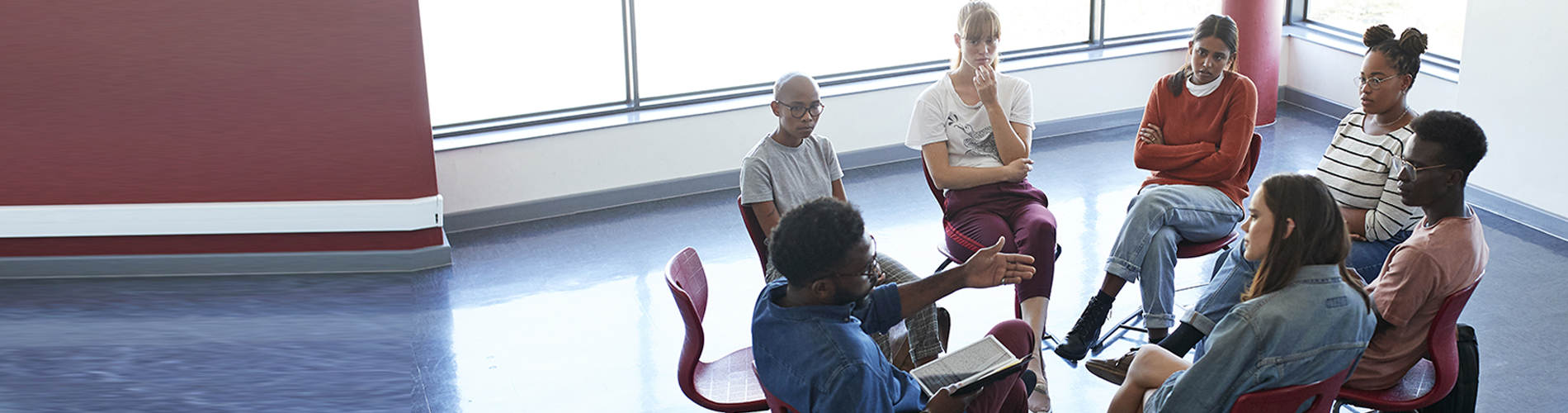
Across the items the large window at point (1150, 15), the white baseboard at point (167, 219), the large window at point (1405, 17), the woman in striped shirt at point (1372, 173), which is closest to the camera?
the woman in striped shirt at point (1372, 173)

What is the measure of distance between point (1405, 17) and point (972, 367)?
5.90 meters

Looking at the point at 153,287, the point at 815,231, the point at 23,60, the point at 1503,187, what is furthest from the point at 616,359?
the point at 1503,187

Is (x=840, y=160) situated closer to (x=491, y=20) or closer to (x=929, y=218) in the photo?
(x=929, y=218)

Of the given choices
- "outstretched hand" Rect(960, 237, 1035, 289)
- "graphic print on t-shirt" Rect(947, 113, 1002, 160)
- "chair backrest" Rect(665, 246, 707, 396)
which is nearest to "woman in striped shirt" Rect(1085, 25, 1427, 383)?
"outstretched hand" Rect(960, 237, 1035, 289)

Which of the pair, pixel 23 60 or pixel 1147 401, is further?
pixel 23 60

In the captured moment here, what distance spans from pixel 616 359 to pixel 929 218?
2175mm

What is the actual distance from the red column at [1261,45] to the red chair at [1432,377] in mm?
4473

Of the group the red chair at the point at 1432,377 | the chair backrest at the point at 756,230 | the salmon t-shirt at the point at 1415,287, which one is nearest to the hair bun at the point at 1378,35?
the salmon t-shirt at the point at 1415,287

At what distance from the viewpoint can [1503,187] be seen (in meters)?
5.75

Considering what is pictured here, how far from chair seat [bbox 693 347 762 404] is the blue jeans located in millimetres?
1529

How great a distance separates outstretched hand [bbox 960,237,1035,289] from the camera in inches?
120

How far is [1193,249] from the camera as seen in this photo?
4.09 metres

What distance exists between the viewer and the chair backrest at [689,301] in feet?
9.66

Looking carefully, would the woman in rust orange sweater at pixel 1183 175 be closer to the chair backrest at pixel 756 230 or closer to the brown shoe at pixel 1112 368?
the brown shoe at pixel 1112 368
